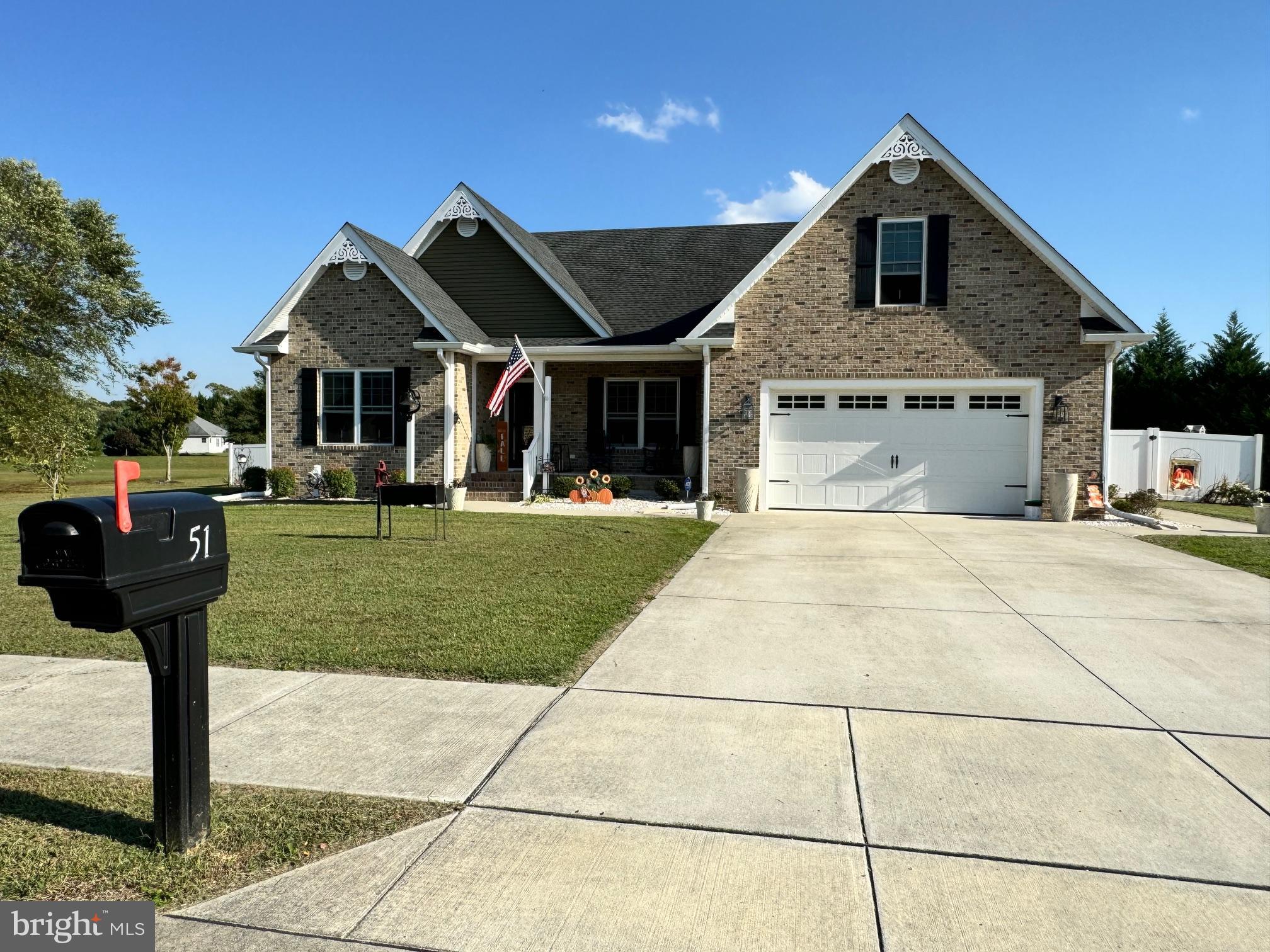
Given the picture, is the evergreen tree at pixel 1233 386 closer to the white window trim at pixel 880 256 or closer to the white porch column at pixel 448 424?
the white window trim at pixel 880 256

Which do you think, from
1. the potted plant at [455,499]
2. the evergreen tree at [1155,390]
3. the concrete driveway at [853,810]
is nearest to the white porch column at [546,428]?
the potted plant at [455,499]

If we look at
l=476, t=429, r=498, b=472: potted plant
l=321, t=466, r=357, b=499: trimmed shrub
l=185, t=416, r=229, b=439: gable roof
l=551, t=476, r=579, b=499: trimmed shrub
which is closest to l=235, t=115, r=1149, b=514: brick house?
l=476, t=429, r=498, b=472: potted plant

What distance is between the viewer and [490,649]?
590 cm

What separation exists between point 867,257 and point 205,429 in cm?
9390

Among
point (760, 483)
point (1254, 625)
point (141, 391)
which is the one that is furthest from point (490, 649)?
point (141, 391)

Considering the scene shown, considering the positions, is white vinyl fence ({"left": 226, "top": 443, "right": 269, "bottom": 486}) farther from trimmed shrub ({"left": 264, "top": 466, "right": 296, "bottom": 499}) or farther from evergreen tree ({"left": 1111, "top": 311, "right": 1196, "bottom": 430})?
evergreen tree ({"left": 1111, "top": 311, "right": 1196, "bottom": 430})

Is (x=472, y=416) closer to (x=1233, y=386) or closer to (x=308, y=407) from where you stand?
(x=308, y=407)

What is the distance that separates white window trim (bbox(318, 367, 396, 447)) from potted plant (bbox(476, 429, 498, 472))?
6.76 feet

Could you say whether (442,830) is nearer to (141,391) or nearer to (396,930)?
(396,930)

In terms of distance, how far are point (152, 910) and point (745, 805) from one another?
2291 millimetres

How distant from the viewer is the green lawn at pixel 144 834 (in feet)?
9.59

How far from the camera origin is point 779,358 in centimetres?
1639

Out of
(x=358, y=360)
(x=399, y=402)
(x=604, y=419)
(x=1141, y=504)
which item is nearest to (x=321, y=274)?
(x=358, y=360)

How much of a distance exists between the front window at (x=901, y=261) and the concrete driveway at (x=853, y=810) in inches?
409
